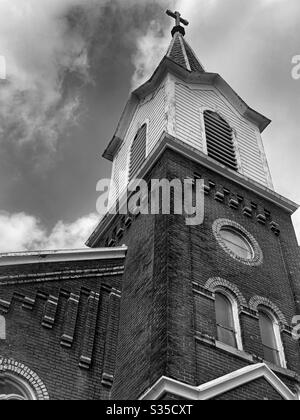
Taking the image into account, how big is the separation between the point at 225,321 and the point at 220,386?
2206 mm

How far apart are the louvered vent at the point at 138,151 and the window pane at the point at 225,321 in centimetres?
678

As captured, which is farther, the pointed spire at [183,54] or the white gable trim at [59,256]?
the pointed spire at [183,54]

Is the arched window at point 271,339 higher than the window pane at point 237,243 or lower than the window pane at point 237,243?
lower

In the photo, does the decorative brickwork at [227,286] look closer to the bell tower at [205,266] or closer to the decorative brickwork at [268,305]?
Answer: the bell tower at [205,266]

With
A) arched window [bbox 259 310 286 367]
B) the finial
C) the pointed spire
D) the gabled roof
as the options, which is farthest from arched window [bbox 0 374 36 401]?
the finial

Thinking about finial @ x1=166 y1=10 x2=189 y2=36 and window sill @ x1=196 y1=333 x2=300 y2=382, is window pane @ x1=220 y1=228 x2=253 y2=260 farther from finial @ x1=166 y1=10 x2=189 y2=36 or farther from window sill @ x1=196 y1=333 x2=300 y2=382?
finial @ x1=166 y1=10 x2=189 y2=36

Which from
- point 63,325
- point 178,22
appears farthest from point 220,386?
point 178,22

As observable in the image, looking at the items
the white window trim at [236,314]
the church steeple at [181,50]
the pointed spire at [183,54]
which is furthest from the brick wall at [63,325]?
the pointed spire at [183,54]

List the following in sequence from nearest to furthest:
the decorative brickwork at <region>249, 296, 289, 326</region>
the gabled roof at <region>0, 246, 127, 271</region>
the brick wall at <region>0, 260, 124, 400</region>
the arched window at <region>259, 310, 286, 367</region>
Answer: the brick wall at <region>0, 260, 124, 400</region>
the arched window at <region>259, 310, 286, 367</region>
the gabled roof at <region>0, 246, 127, 271</region>
the decorative brickwork at <region>249, 296, 289, 326</region>

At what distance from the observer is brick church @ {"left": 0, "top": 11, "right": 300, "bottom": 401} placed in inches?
404

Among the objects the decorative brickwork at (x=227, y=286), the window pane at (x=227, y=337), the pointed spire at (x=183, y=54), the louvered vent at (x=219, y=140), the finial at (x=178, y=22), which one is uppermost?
the finial at (x=178, y=22)

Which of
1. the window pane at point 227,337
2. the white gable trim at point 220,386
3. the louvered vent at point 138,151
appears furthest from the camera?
the louvered vent at point 138,151

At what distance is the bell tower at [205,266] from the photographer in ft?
33.8
